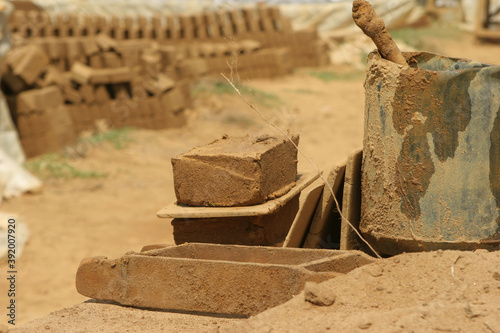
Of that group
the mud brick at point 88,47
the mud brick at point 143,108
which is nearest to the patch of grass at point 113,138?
the mud brick at point 143,108

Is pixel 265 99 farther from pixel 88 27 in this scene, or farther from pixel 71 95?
pixel 71 95

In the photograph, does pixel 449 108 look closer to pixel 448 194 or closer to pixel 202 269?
pixel 448 194

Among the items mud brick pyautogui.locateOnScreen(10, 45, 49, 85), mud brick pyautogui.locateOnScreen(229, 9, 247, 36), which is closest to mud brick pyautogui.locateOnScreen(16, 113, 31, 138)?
mud brick pyautogui.locateOnScreen(10, 45, 49, 85)

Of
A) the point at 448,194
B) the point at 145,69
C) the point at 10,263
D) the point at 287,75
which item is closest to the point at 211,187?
the point at 448,194

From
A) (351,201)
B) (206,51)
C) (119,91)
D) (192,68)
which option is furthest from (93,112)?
(351,201)

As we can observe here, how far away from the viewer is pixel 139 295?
122 inches

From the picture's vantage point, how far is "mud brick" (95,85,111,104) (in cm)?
1101

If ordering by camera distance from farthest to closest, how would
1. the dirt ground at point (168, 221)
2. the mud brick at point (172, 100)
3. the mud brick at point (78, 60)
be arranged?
the mud brick at point (172, 100) → the mud brick at point (78, 60) → the dirt ground at point (168, 221)

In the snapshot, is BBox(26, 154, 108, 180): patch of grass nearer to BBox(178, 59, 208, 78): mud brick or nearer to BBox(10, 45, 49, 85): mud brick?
BBox(10, 45, 49, 85): mud brick

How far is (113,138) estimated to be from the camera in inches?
420

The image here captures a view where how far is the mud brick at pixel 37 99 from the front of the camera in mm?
9547

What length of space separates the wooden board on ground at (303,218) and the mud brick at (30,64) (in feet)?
23.8

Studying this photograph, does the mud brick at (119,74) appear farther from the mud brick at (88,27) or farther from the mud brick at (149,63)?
the mud brick at (88,27)

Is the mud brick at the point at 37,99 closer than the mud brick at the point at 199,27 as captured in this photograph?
Yes
